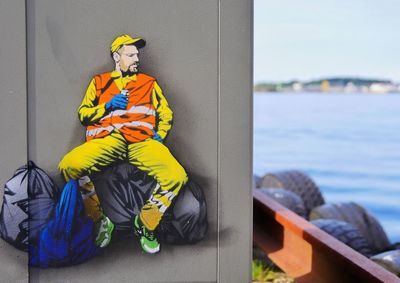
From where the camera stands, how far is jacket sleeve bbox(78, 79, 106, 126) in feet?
12.0

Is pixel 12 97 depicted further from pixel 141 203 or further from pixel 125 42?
pixel 141 203

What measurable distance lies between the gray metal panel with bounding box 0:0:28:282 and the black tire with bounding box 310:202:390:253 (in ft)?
13.8

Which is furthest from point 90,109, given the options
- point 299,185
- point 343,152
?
point 343,152

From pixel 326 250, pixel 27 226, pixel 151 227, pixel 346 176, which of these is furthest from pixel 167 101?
pixel 346 176

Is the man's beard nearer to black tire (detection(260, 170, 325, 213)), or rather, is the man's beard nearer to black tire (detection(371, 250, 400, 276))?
black tire (detection(371, 250, 400, 276))

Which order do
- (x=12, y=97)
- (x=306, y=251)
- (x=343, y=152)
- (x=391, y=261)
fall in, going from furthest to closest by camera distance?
(x=343, y=152)
(x=306, y=251)
(x=391, y=261)
(x=12, y=97)

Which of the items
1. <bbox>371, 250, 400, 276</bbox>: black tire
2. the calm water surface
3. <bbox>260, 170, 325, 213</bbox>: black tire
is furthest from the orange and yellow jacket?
the calm water surface

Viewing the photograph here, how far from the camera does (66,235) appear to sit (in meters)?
3.67

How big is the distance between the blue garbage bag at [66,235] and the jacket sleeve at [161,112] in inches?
20.8

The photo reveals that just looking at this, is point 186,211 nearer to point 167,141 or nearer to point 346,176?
point 167,141

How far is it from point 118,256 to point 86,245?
7.1 inches

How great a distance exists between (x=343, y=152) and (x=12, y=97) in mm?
20650

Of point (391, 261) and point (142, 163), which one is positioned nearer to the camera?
point (142, 163)

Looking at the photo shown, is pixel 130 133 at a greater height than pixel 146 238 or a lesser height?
greater
